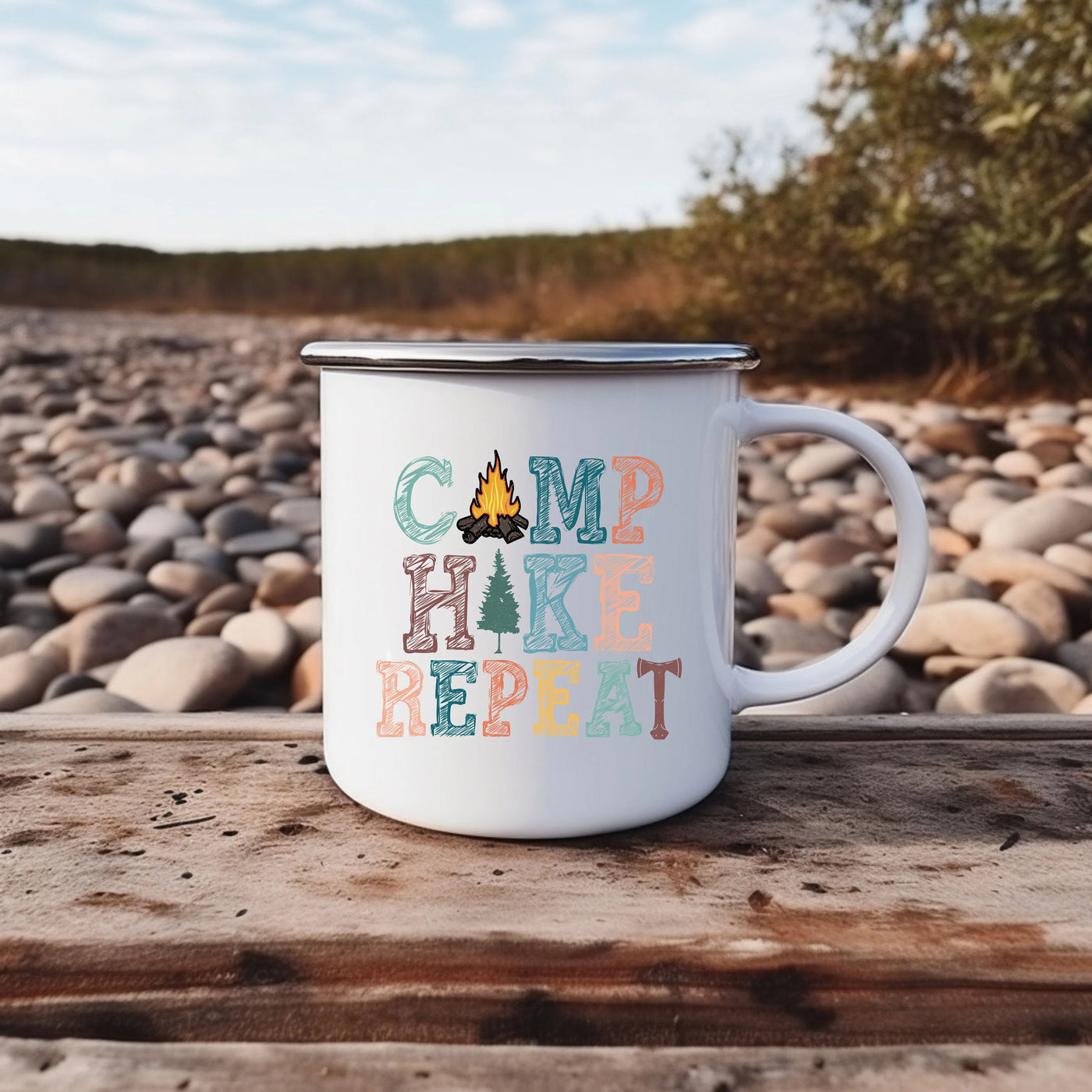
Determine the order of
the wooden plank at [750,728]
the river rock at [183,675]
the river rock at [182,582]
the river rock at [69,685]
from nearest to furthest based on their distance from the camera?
1. the wooden plank at [750,728]
2. the river rock at [183,675]
3. the river rock at [69,685]
4. the river rock at [182,582]

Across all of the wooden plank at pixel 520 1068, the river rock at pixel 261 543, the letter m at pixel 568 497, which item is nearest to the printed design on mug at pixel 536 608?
the letter m at pixel 568 497

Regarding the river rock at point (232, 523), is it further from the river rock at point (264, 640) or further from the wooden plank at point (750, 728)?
the wooden plank at point (750, 728)

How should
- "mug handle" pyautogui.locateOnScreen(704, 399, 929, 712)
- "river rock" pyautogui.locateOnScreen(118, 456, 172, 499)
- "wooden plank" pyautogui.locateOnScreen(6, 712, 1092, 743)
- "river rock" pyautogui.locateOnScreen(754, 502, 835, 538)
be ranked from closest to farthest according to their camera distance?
"mug handle" pyautogui.locateOnScreen(704, 399, 929, 712) < "wooden plank" pyautogui.locateOnScreen(6, 712, 1092, 743) < "river rock" pyautogui.locateOnScreen(754, 502, 835, 538) < "river rock" pyautogui.locateOnScreen(118, 456, 172, 499)

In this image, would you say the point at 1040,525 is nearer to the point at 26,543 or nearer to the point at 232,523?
the point at 232,523

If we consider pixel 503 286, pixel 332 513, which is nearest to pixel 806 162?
pixel 332 513

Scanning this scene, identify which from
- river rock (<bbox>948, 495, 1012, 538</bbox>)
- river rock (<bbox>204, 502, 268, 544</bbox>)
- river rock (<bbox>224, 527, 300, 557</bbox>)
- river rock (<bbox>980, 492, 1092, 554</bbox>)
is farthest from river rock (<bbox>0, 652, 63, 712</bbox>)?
river rock (<bbox>948, 495, 1012, 538</bbox>)

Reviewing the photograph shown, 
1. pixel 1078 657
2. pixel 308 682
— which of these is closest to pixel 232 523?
pixel 308 682

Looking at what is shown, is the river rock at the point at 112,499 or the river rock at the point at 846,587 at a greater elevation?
the river rock at the point at 112,499

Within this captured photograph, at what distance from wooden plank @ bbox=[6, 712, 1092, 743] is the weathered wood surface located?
69mm

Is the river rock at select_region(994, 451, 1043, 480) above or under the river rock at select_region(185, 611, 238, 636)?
above

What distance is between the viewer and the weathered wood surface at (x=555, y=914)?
25.6 inches

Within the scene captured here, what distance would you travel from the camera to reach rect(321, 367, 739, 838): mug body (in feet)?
2.48

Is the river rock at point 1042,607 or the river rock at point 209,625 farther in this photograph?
the river rock at point 209,625

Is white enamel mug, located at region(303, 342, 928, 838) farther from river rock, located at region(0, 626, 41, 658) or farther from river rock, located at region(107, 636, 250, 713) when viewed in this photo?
river rock, located at region(0, 626, 41, 658)
